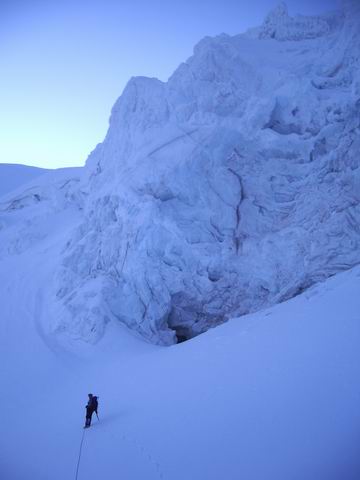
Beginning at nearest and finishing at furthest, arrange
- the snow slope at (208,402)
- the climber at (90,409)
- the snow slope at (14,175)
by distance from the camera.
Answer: the snow slope at (208,402) → the climber at (90,409) → the snow slope at (14,175)

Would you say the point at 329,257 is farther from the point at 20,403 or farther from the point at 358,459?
→ the point at 20,403

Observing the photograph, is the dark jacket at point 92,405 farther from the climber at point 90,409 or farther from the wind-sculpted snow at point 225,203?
the wind-sculpted snow at point 225,203

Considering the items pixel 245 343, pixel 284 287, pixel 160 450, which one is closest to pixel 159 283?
pixel 284 287

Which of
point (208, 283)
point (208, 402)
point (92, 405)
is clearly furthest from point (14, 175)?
point (208, 402)

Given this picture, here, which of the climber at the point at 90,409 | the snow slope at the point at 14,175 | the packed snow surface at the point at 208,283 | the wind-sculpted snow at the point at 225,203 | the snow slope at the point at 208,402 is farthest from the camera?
the snow slope at the point at 14,175

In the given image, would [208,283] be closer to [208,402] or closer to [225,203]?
[225,203]

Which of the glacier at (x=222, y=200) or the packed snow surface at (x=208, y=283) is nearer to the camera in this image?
the packed snow surface at (x=208, y=283)

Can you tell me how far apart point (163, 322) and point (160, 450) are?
7.99m

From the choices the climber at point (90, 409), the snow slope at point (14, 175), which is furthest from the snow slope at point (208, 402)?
the snow slope at point (14, 175)

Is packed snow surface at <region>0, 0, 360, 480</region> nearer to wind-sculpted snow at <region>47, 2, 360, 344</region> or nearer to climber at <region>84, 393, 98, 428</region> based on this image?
wind-sculpted snow at <region>47, 2, 360, 344</region>

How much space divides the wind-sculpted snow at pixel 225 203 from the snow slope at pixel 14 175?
28.3 m

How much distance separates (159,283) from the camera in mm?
13438

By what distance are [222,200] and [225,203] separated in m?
0.17

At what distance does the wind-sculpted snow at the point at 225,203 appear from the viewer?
12.9 meters
